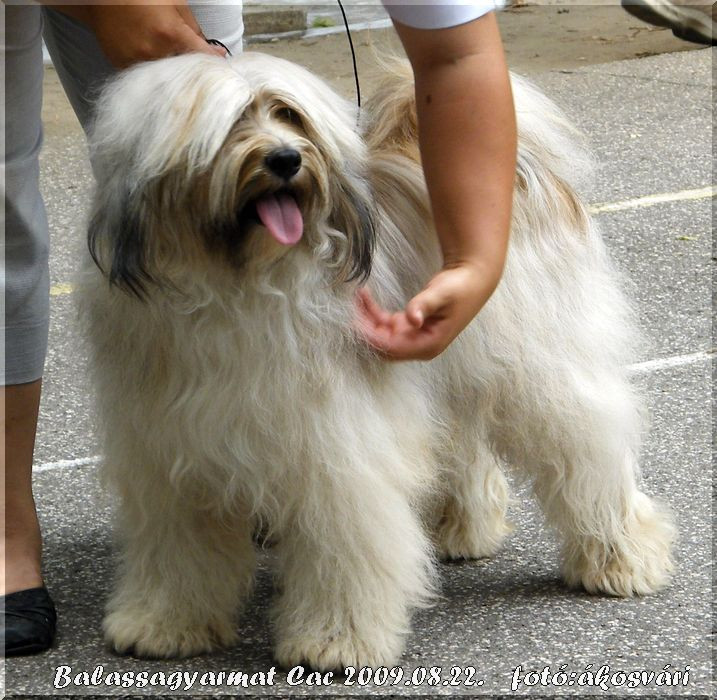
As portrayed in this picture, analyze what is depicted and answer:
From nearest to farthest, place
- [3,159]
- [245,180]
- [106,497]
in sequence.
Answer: [245,180]
[3,159]
[106,497]

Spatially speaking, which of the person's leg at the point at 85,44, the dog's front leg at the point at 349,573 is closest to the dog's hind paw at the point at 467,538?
the dog's front leg at the point at 349,573

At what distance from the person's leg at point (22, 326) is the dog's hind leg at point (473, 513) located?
0.92 meters

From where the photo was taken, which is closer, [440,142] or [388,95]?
[440,142]

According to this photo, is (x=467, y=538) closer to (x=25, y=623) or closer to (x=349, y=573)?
(x=349, y=573)

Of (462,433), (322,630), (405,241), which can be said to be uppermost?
(405,241)

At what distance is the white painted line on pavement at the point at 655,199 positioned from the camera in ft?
18.1

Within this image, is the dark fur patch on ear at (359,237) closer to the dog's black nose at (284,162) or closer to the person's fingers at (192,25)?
Result: the dog's black nose at (284,162)

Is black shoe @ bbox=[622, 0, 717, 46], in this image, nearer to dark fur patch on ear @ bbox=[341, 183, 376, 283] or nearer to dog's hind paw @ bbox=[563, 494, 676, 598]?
dog's hind paw @ bbox=[563, 494, 676, 598]

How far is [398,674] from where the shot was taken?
97.7 inches

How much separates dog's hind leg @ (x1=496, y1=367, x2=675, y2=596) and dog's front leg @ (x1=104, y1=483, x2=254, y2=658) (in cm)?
62

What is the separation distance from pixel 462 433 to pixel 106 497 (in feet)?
2.80

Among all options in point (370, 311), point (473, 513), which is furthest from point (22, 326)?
point (473, 513)

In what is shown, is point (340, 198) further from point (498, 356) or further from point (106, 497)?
point (106, 497)

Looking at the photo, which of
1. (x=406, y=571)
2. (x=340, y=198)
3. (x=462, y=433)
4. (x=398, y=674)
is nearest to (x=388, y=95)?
(x=340, y=198)
